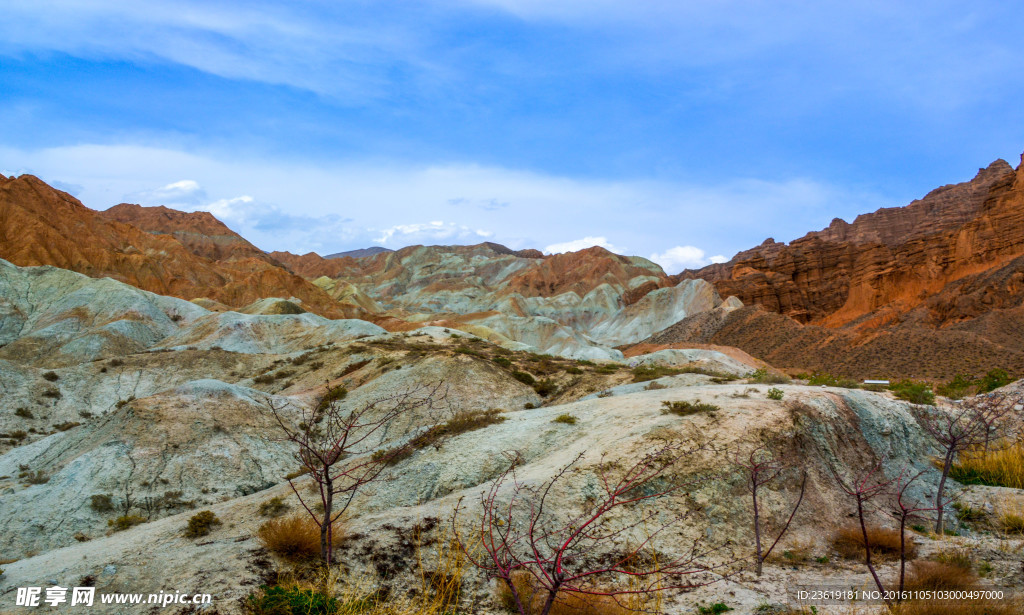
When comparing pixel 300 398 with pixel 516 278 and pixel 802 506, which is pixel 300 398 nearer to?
pixel 802 506

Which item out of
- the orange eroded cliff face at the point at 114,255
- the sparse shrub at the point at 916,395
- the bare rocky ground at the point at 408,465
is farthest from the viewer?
the orange eroded cliff face at the point at 114,255

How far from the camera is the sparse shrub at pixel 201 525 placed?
38.0 ft

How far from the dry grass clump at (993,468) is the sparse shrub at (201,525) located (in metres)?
17.8

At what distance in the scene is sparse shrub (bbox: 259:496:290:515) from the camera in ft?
41.9

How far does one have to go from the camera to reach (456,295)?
543 ft

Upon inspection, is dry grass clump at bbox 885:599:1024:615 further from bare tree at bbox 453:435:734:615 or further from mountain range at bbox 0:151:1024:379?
mountain range at bbox 0:151:1024:379

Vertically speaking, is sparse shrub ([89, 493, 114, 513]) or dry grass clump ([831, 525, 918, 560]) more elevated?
dry grass clump ([831, 525, 918, 560])

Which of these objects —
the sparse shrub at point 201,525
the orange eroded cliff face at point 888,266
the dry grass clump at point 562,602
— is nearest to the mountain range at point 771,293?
the orange eroded cliff face at point 888,266

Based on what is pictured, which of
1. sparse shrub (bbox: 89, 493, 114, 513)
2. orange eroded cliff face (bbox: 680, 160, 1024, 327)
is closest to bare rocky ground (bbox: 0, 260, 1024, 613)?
sparse shrub (bbox: 89, 493, 114, 513)

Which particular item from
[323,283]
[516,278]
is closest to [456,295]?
[516,278]

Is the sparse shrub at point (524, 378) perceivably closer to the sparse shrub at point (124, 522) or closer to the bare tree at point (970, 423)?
the bare tree at point (970, 423)

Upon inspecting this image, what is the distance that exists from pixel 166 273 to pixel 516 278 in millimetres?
95538

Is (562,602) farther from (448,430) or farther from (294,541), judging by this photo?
(448,430)

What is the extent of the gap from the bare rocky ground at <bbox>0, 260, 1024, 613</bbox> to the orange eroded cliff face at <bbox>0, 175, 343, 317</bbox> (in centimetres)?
5792
